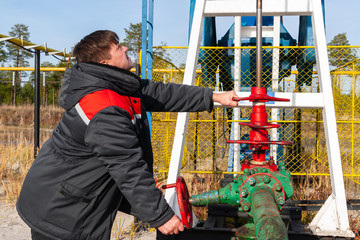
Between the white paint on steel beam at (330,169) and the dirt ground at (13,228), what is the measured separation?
177cm

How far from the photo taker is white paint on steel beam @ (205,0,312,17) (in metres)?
2.48

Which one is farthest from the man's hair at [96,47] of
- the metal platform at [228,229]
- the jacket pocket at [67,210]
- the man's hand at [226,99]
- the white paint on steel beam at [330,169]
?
the white paint on steel beam at [330,169]

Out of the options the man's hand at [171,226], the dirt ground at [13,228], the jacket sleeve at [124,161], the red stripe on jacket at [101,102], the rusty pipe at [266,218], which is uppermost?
the red stripe on jacket at [101,102]

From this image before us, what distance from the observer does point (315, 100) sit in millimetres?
2393

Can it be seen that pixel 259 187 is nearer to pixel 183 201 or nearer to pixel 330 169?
pixel 183 201

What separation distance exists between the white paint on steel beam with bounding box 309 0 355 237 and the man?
1.11 meters

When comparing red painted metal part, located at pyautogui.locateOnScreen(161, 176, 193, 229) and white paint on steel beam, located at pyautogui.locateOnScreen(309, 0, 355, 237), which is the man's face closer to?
red painted metal part, located at pyautogui.locateOnScreen(161, 176, 193, 229)

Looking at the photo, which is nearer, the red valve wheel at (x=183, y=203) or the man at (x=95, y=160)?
the man at (x=95, y=160)

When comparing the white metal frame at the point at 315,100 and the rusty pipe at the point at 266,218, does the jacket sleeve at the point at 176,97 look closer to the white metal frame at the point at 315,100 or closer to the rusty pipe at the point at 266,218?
the white metal frame at the point at 315,100

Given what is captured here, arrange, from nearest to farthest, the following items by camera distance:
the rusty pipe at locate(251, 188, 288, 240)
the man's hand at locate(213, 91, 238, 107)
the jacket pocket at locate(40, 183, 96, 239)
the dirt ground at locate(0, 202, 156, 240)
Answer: the rusty pipe at locate(251, 188, 288, 240), the jacket pocket at locate(40, 183, 96, 239), the man's hand at locate(213, 91, 238, 107), the dirt ground at locate(0, 202, 156, 240)

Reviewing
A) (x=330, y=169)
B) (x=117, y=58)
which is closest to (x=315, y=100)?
(x=330, y=169)

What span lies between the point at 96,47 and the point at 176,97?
0.67 meters

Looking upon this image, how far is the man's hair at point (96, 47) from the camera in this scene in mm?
1826

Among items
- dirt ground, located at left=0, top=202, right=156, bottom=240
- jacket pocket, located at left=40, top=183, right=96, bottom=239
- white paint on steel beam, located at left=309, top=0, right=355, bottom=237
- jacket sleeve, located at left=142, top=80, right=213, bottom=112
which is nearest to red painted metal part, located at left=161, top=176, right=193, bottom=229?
jacket pocket, located at left=40, top=183, right=96, bottom=239
